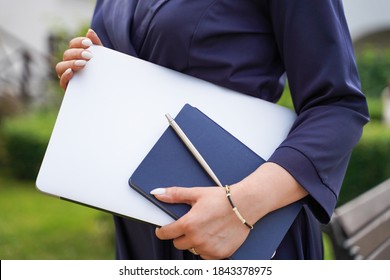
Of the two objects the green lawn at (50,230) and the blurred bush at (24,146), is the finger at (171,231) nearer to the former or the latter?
the green lawn at (50,230)

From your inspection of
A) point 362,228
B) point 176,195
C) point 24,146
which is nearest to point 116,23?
point 176,195

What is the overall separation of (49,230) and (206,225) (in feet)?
15.1

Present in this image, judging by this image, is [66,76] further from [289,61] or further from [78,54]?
[289,61]

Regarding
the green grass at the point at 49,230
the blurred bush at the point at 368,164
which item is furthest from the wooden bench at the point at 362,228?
the blurred bush at the point at 368,164

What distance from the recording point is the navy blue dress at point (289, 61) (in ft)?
4.34

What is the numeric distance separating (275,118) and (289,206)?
20cm

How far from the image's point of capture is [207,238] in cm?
124

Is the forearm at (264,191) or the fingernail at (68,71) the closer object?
the forearm at (264,191)

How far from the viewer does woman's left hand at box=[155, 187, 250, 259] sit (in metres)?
1.23

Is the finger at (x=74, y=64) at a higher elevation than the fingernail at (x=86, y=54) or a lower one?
lower

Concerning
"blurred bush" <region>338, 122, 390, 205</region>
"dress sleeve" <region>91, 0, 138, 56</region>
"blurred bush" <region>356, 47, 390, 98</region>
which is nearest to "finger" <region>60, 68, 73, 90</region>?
"dress sleeve" <region>91, 0, 138, 56</region>

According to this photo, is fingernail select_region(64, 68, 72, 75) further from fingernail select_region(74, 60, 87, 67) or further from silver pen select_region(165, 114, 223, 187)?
silver pen select_region(165, 114, 223, 187)

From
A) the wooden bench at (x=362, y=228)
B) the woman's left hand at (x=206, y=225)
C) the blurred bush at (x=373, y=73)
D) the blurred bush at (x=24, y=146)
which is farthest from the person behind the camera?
the blurred bush at (x=373, y=73)

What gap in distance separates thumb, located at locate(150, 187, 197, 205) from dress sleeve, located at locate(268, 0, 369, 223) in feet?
0.61
